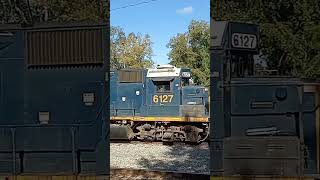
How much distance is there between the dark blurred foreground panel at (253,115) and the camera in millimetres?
3902

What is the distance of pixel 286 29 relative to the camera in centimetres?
378

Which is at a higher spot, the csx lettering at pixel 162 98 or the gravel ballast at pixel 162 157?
the csx lettering at pixel 162 98

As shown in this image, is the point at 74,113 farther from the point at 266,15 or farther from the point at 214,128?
the point at 266,15

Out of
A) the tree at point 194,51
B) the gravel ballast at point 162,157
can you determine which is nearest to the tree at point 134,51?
the tree at point 194,51

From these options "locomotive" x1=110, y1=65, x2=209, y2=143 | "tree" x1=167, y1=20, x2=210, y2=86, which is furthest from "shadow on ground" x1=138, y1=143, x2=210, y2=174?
"tree" x1=167, y1=20, x2=210, y2=86

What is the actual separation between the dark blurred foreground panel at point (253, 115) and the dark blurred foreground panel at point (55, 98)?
3.68 ft

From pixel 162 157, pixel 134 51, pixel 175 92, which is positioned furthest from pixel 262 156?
pixel 134 51

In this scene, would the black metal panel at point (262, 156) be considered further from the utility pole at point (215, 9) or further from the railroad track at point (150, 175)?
the railroad track at point (150, 175)

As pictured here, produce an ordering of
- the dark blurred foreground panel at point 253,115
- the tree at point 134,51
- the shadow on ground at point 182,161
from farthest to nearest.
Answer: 1. the tree at point 134,51
2. the shadow on ground at point 182,161
3. the dark blurred foreground panel at point 253,115

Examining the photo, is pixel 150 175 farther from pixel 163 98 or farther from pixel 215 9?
pixel 163 98

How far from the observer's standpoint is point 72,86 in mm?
3992

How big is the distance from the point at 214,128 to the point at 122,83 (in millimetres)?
11621

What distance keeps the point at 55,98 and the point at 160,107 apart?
10.7 m

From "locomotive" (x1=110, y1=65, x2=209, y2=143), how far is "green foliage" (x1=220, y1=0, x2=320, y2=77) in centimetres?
983
